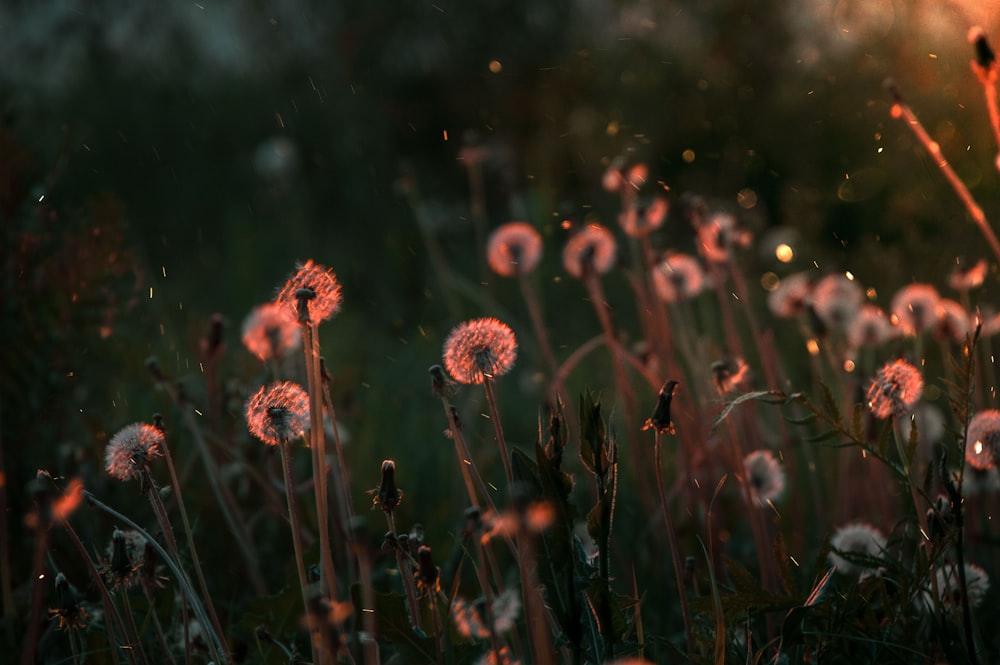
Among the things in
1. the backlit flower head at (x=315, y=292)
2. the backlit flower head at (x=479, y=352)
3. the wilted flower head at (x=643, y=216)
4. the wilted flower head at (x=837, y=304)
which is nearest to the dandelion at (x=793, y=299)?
the wilted flower head at (x=837, y=304)

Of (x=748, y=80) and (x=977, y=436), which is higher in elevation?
(x=748, y=80)

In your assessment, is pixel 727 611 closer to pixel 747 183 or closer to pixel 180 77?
pixel 747 183

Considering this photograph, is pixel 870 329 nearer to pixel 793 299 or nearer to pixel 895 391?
pixel 793 299

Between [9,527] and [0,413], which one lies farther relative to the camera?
[0,413]

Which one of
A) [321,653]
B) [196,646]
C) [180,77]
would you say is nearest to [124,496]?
[196,646]

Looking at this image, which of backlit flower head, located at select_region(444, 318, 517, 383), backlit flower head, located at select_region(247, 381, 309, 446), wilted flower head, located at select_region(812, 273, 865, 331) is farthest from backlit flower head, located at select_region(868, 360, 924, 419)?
wilted flower head, located at select_region(812, 273, 865, 331)

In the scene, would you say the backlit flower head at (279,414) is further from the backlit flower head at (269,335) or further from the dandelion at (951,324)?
the dandelion at (951,324)

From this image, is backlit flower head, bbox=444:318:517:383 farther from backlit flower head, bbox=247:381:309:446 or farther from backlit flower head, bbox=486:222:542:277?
backlit flower head, bbox=486:222:542:277
